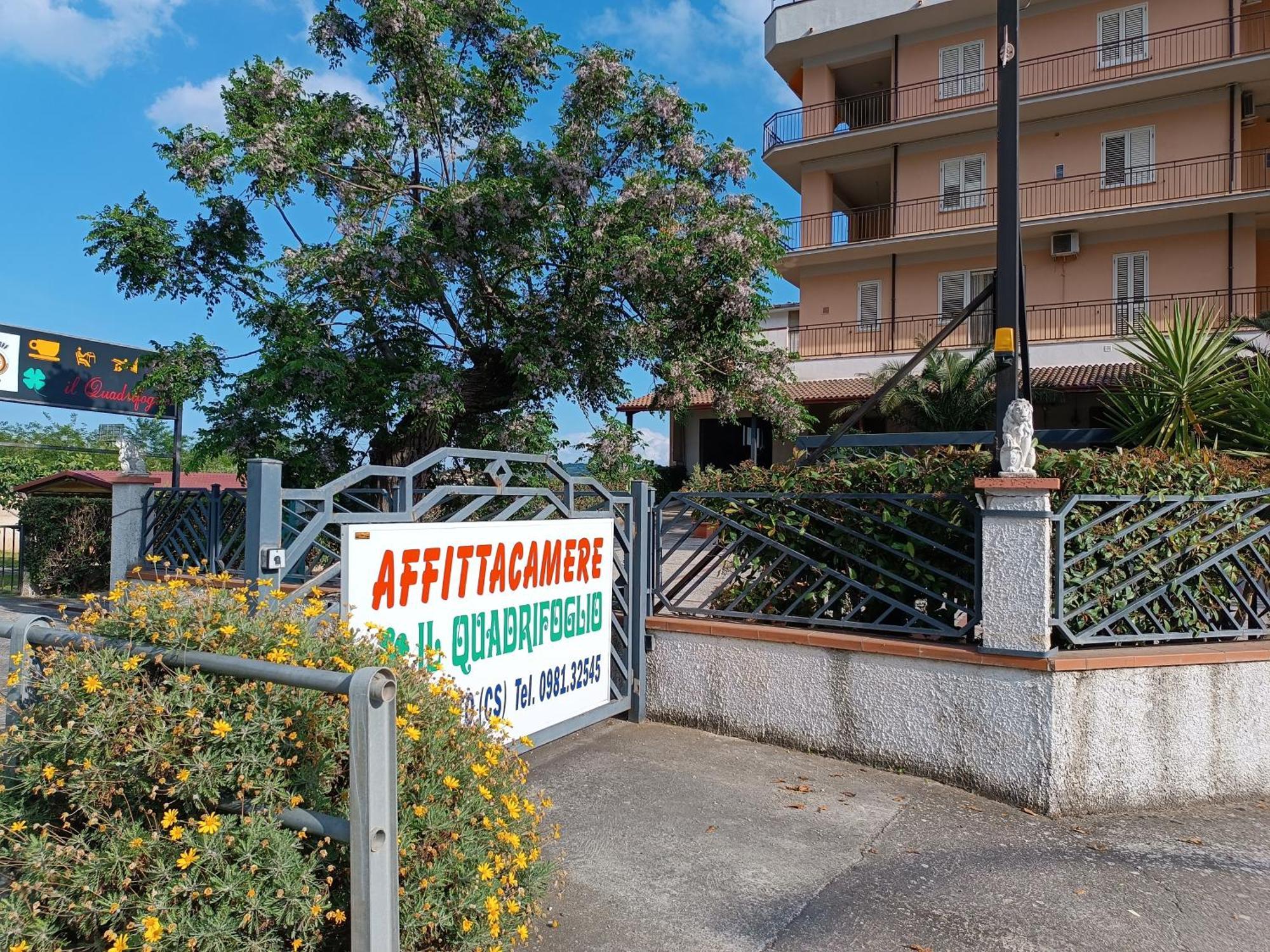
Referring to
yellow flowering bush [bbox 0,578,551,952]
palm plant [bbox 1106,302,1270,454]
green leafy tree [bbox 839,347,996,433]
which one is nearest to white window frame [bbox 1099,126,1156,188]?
green leafy tree [bbox 839,347,996,433]

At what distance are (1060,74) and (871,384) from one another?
9.16 metres

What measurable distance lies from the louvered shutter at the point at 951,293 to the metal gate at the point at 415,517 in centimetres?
1584

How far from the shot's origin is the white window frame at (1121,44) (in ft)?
66.3

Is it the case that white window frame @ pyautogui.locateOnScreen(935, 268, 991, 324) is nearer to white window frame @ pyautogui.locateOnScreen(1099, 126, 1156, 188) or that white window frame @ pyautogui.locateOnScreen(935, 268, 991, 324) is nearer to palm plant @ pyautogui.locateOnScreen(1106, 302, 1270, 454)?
white window frame @ pyautogui.locateOnScreen(1099, 126, 1156, 188)

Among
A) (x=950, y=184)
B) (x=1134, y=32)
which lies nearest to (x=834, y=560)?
(x=950, y=184)

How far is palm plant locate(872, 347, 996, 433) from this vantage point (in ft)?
54.7

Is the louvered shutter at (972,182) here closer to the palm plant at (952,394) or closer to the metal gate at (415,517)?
the palm plant at (952,394)

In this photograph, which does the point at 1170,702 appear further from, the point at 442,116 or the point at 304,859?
the point at 442,116

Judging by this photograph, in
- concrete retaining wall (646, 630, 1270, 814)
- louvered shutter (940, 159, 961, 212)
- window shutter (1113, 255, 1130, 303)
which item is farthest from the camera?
louvered shutter (940, 159, 961, 212)

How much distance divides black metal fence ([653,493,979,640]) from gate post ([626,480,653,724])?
0.14 metres

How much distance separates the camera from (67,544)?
45.1 feet

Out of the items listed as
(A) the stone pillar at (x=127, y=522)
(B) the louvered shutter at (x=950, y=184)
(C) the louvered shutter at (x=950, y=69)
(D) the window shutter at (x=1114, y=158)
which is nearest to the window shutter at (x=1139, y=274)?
(D) the window shutter at (x=1114, y=158)

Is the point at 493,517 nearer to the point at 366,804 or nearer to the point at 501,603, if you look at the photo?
the point at 501,603

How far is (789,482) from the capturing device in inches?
236
